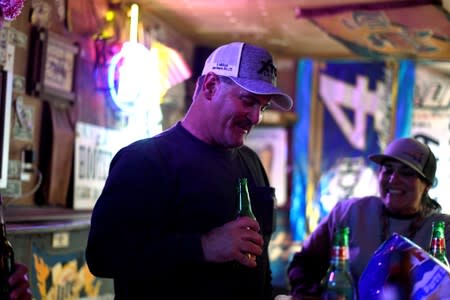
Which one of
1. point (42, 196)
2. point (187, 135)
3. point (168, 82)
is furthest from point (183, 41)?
point (187, 135)

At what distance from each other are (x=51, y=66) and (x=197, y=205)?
2127 millimetres

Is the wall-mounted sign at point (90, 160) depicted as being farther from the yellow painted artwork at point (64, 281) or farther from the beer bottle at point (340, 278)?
the beer bottle at point (340, 278)

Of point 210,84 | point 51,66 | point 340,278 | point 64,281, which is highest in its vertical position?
point 51,66

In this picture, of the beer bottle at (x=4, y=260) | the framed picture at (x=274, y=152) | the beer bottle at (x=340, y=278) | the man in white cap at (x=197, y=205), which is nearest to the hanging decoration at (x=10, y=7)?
the man in white cap at (x=197, y=205)

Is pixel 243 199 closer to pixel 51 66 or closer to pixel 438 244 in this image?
pixel 438 244

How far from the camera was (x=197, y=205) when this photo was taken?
1801mm

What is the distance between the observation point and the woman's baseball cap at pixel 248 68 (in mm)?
1816

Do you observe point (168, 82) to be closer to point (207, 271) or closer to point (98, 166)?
point (98, 166)

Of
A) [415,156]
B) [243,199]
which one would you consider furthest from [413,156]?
[243,199]

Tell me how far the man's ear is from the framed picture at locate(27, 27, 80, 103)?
1.84m

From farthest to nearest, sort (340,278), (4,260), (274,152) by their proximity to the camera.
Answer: (274,152)
(340,278)
(4,260)

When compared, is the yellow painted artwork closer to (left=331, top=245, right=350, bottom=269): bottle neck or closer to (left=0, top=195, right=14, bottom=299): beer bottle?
(left=0, top=195, right=14, bottom=299): beer bottle

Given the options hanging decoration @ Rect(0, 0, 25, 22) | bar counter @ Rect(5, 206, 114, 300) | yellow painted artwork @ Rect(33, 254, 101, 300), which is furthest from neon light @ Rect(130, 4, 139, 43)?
yellow painted artwork @ Rect(33, 254, 101, 300)

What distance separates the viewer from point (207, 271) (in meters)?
1.76
